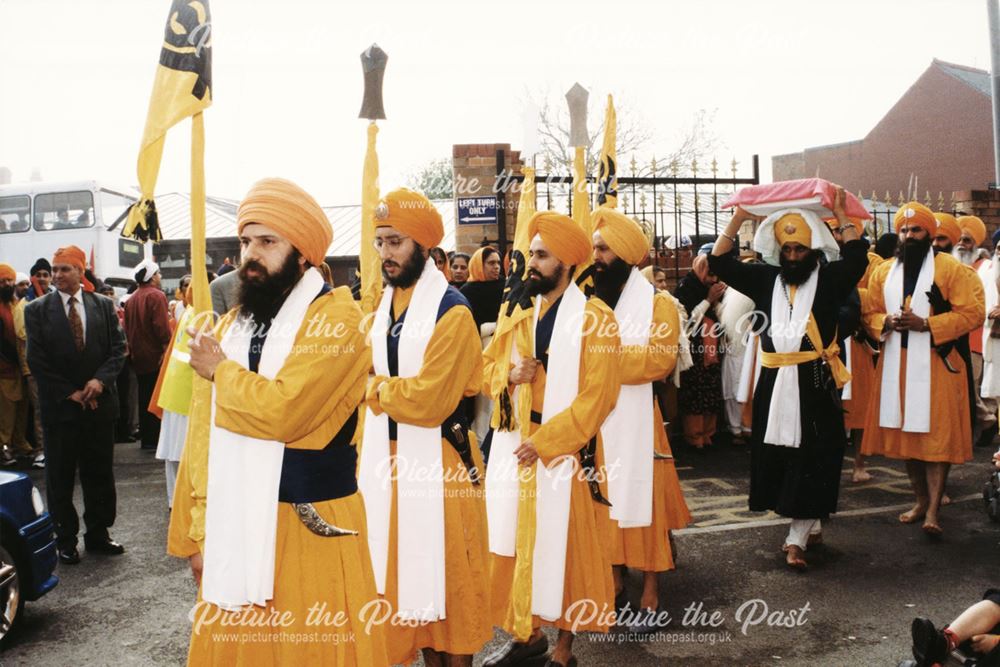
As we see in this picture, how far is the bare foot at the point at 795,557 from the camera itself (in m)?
5.50

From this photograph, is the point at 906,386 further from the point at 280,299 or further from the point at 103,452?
the point at 103,452

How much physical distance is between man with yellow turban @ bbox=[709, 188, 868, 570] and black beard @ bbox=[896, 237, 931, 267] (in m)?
1.06

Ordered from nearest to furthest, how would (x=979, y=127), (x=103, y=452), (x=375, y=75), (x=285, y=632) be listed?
1. (x=285, y=632)
2. (x=375, y=75)
3. (x=103, y=452)
4. (x=979, y=127)

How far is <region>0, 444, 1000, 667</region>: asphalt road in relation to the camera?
4426 millimetres

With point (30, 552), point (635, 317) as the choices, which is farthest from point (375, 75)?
point (30, 552)

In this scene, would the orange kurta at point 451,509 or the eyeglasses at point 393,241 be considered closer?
the orange kurta at point 451,509

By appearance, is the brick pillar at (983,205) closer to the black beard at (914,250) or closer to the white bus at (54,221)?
the black beard at (914,250)

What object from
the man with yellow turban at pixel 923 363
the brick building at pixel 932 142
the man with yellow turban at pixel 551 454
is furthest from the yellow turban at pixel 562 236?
the brick building at pixel 932 142

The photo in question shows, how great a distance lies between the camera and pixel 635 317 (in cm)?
491

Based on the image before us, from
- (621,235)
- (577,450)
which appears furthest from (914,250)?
(577,450)

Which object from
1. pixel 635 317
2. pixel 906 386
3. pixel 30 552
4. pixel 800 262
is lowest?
pixel 30 552

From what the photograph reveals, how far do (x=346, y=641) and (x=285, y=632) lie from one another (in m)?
0.19

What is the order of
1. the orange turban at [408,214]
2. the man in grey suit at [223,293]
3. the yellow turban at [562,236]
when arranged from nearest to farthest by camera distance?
the orange turban at [408,214]
the yellow turban at [562,236]
the man in grey suit at [223,293]

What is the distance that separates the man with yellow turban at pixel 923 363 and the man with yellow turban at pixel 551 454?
10.6 ft
